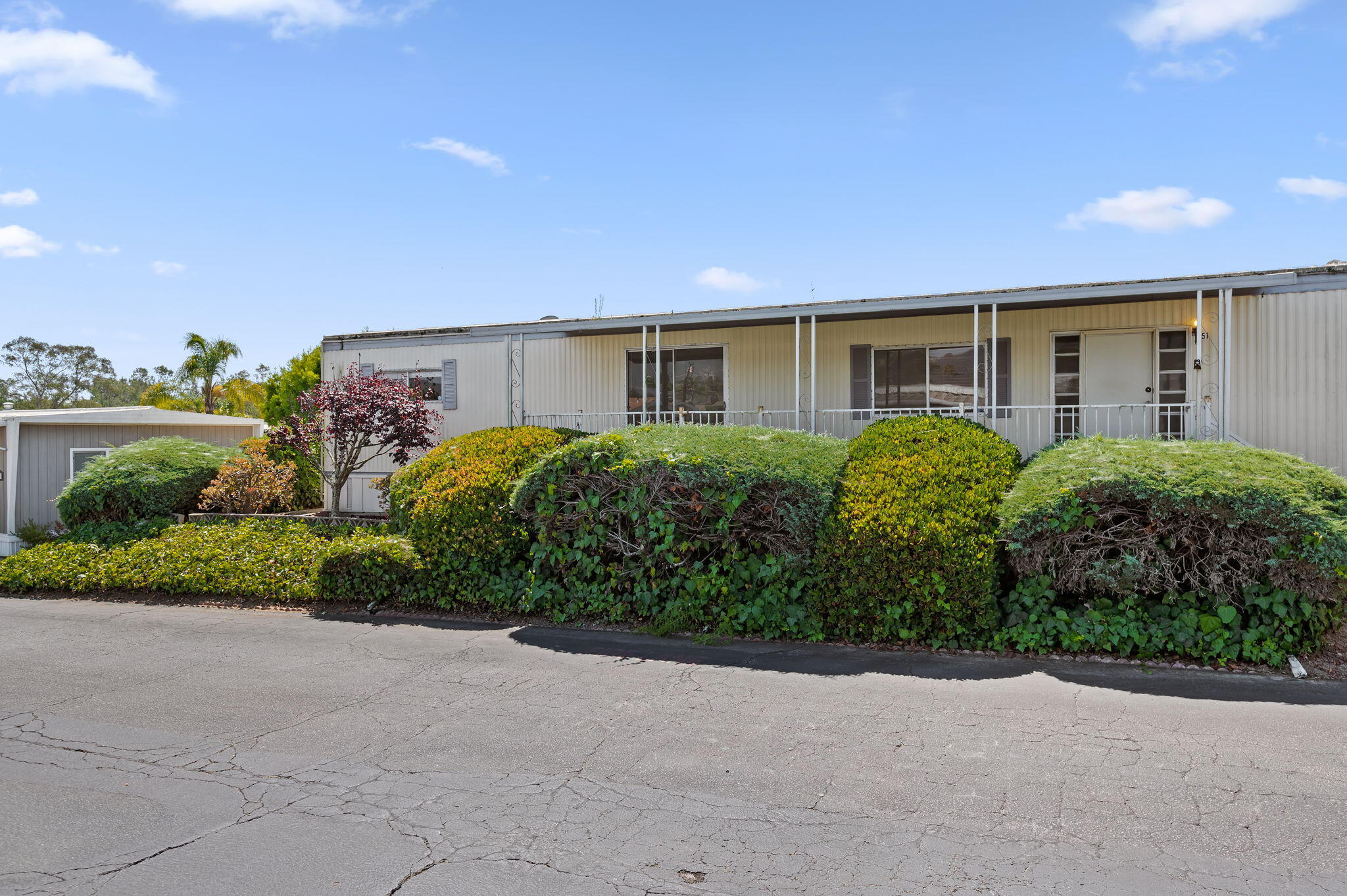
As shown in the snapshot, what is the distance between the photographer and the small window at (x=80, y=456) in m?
14.8

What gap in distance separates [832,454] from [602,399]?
629cm

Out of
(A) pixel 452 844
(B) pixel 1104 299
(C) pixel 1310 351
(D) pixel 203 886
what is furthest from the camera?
(B) pixel 1104 299

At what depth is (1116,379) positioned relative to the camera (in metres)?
11.6

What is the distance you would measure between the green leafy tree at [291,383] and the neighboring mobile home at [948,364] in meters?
7.76

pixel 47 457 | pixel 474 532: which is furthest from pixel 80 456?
pixel 474 532

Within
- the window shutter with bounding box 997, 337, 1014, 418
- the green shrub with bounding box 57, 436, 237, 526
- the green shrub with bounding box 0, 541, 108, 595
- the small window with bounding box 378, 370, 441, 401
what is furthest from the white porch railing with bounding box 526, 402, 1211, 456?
the green shrub with bounding box 0, 541, 108, 595

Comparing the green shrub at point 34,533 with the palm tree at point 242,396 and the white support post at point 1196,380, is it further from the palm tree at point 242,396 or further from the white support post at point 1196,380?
the white support post at point 1196,380

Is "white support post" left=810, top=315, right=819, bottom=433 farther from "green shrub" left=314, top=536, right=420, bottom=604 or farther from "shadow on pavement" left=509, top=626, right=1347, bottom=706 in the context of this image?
"green shrub" left=314, top=536, right=420, bottom=604

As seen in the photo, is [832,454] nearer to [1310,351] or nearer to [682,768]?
[682,768]

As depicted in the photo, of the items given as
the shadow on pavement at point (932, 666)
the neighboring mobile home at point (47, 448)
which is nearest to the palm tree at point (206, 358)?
the neighboring mobile home at point (47, 448)

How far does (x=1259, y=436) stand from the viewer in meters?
10.4

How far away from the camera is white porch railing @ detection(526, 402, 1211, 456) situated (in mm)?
10805

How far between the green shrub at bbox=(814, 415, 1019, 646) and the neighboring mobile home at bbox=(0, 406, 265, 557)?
44.0 ft

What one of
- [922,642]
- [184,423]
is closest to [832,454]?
[922,642]
